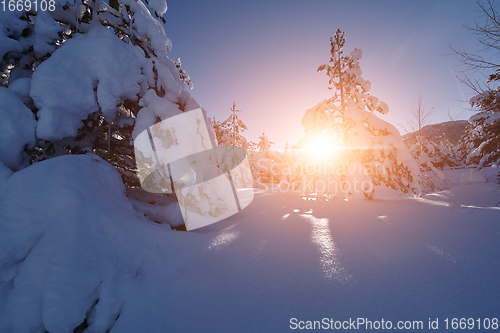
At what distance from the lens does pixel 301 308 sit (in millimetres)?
1996

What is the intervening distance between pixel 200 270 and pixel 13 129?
382cm

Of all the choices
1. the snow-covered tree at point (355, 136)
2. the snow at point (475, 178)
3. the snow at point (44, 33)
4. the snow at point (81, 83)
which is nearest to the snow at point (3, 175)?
the snow at point (81, 83)

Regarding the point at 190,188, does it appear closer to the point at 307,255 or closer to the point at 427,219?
the point at 307,255

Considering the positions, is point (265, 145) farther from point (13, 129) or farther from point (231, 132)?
point (13, 129)

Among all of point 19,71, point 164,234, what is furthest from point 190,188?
point 19,71

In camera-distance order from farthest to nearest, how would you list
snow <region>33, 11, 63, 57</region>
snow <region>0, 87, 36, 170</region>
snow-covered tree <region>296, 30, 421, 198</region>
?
1. snow-covered tree <region>296, 30, 421, 198</region>
2. snow <region>33, 11, 63, 57</region>
3. snow <region>0, 87, 36, 170</region>

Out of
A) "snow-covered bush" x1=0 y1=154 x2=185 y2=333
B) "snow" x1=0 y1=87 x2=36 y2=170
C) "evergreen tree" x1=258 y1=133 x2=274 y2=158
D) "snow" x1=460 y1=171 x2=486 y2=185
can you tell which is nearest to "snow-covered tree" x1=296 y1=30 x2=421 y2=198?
"snow" x1=460 y1=171 x2=486 y2=185

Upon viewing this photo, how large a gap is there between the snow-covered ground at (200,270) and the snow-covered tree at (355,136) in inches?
142

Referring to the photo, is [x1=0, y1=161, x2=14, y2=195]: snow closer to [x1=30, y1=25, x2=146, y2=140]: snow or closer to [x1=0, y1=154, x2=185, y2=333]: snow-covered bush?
[x1=0, y1=154, x2=185, y2=333]: snow-covered bush

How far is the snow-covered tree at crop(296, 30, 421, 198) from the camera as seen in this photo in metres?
6.68

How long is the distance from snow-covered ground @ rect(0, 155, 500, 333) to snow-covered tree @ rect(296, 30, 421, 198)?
142 inches

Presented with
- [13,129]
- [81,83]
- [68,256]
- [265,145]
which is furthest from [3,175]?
[265,145]

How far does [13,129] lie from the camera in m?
3.03

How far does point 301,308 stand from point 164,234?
93.8 inches
